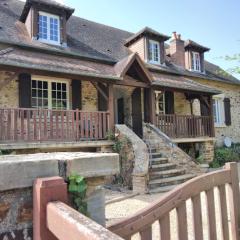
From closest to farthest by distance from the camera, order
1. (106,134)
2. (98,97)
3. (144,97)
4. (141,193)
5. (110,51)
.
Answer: (141,193) → (106,134) → (98,97) → (144,97) → (110,51)

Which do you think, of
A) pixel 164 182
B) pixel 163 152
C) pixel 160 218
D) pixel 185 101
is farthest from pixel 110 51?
pixel 160 218

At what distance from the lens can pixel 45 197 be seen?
136 centimetres

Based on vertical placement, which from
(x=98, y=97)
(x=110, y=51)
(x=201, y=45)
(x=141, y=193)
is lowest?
(x=141, y=193)

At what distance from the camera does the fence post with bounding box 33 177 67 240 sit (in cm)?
135

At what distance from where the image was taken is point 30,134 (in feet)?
30.0

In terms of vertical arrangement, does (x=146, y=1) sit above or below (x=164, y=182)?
above

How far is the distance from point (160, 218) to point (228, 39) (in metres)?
14.6

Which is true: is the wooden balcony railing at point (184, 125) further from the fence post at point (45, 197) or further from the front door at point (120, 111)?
the fence post at point (45, 197)

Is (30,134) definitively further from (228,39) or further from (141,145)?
(228,39)

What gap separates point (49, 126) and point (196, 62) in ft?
39.7

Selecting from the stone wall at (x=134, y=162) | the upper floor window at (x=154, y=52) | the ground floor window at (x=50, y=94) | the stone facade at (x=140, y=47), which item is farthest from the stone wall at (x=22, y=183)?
the upper floor window at (x=154, y=52)

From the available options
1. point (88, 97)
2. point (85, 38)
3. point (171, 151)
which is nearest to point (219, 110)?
point (171, 151)

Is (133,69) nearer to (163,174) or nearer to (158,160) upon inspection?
(158,160)

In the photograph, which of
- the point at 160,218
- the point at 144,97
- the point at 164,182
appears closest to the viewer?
the point at 160,218
